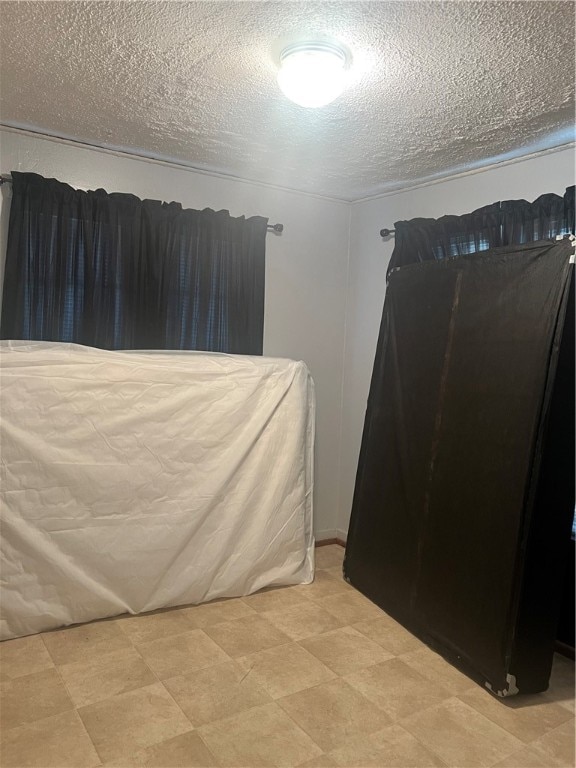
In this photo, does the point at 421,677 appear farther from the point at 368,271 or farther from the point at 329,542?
the point at 368,271

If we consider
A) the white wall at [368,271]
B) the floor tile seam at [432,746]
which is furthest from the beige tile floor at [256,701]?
the white wall at [368,271]

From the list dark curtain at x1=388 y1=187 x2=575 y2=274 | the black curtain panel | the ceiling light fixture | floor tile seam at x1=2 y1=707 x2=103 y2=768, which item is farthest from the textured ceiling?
floor tile seam at x1=2 y1=707 x2=103 y2=768

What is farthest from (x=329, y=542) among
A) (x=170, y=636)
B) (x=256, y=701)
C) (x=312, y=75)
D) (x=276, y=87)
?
(x=312, y=75)

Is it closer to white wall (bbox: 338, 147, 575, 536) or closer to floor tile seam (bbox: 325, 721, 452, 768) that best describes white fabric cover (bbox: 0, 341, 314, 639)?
white wall (bbox: 338, 147, 575, 536)

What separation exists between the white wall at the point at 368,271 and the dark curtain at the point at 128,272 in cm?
77

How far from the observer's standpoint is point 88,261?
3.03m

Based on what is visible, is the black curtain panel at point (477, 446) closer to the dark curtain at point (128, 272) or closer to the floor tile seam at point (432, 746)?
the floor tile seam at point (432, 746)

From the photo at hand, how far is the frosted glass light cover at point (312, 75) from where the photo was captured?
6.39 feet

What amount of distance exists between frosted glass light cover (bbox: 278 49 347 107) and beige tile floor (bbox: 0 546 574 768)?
7.44 ft

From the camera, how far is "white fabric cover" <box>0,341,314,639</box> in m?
2.58

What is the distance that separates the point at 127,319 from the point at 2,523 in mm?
1205

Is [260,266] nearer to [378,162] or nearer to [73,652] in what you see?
[378,162]

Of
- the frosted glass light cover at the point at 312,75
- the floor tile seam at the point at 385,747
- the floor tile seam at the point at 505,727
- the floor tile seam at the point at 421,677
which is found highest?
the frosted glass light cover at the point at 312,75

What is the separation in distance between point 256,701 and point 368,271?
8.84 feet
